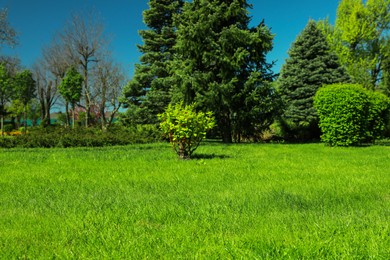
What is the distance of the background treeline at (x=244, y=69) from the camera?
15.3m

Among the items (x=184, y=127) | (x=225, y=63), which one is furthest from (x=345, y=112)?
(x=184, y=127)

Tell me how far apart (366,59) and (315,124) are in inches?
472

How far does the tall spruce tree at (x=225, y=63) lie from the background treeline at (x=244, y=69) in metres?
0.05

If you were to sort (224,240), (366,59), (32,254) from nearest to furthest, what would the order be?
(32,254) < (224,240) < (366,59)

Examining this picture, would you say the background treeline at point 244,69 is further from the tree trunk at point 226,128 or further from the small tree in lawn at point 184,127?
the small tree in lawn at point 184,127

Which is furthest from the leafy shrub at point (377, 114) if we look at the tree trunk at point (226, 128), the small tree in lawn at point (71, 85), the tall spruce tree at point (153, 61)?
the small tree in lawn at point (71, 85)

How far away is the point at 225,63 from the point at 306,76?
748cm

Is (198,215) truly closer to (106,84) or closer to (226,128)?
(226,128)

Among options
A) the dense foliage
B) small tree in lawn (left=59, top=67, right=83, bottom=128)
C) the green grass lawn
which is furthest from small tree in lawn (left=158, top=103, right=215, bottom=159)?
small tree in lawn (left=59, top=67, right=83, bottom=128)

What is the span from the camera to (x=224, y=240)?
2793 mm

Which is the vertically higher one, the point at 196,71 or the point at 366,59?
the point at 366,59

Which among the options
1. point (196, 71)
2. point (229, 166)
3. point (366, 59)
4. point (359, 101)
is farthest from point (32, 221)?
point (366, 59)

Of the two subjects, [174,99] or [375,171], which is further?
[174,99]

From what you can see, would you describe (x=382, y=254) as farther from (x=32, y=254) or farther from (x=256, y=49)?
(x=256, y=49)
